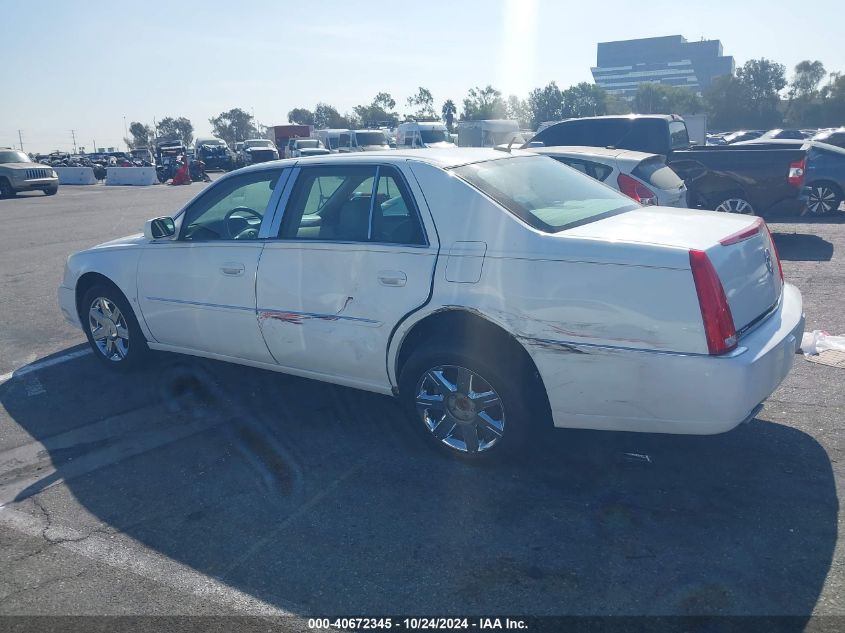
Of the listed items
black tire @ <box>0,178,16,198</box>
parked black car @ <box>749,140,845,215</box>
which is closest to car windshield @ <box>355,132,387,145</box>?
black tire @ <box>0,178,16,198</box>

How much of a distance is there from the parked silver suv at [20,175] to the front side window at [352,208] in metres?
25.9

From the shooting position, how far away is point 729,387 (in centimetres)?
348

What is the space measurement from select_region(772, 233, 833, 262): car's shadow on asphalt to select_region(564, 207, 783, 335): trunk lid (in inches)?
246

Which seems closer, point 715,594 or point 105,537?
point 715,594

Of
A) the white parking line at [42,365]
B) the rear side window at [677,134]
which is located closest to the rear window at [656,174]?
the rear side window at [677,134]

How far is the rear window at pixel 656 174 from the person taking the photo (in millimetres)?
9031

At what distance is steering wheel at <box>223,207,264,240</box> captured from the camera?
512cm

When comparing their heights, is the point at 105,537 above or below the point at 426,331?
below

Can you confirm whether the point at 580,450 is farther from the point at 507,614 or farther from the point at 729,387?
the point at 507,614

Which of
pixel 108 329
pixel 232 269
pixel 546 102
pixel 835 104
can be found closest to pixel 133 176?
pixel 108 329

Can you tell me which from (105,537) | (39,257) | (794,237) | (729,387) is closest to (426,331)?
(729,387)

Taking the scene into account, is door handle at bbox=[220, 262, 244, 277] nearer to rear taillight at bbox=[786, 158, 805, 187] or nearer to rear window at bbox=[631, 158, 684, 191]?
rear window at bbox=[631, 158, 684, 191]

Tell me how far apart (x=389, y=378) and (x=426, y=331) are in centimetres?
41

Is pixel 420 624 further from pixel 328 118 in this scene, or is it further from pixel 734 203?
pixel 328 118
